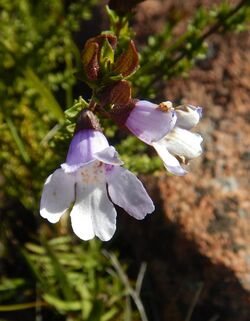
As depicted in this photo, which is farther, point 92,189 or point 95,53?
point 92,189

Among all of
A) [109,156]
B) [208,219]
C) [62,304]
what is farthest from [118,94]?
[62,304]

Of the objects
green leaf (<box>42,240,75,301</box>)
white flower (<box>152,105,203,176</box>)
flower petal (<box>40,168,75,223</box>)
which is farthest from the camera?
green leaf (<box>42,240,75,301</box>)

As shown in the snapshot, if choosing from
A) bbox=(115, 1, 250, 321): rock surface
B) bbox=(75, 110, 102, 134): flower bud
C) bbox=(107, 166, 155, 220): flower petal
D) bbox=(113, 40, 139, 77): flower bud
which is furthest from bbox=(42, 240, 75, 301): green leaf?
bbox=(113, 40, 139, 77): flower bud

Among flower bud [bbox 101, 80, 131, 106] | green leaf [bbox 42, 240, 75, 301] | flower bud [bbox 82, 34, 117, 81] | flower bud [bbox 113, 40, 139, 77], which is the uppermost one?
flower bud [bbox 82, 34, 117, 81]

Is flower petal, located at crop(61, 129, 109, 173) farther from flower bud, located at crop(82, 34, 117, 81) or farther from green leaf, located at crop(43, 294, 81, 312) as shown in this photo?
green leaf, located at crop(43, 294, 81, 312)

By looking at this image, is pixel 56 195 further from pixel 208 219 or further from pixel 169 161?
pixel 208 219

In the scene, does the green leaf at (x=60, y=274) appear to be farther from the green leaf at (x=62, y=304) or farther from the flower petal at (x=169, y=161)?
the flower petal at (x=169, y=161)

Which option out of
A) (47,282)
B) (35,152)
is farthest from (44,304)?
(35,152)
